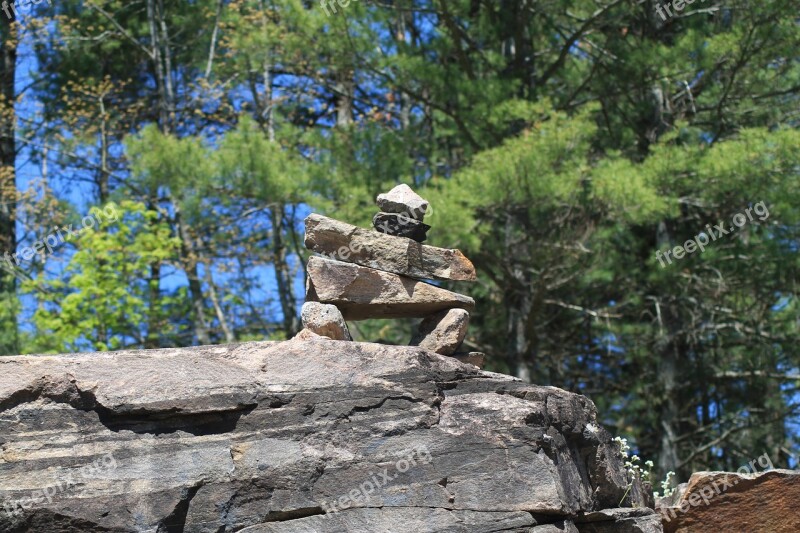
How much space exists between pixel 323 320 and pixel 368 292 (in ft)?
1.13

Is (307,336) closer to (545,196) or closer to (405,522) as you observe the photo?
(405,522)

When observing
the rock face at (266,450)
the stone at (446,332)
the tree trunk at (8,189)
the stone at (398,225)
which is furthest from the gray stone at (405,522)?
the tree trunk at (8,189)

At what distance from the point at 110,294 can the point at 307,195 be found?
3644mm

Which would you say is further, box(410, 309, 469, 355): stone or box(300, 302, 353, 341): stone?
box(410, 309, 469, 355): stone

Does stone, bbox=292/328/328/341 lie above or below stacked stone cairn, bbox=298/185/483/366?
below

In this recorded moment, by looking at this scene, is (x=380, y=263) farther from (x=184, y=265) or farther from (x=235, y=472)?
(x=184, y=265)

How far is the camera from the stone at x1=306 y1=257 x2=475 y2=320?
21.0 ft

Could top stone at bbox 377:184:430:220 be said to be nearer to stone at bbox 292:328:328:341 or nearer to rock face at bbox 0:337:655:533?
stone at bbox 292:328:328:341

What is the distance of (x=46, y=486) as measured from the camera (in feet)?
18.0

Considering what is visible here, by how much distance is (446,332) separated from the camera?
658cm

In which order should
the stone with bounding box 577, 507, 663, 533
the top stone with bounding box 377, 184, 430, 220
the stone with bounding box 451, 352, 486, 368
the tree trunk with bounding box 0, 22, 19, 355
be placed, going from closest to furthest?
the stone with bounding box 577, 507, 663, 533, the top stone with bounding box 377, 184, 430, 220, the stone with bounding box 451, 352, 486, 368, the tree trunk with bounding box 0, 22, 19, 355

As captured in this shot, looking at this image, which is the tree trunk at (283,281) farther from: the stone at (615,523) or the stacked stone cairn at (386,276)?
the stone at (615,523)

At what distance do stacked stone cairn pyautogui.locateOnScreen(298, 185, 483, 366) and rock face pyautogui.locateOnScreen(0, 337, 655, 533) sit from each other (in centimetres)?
58

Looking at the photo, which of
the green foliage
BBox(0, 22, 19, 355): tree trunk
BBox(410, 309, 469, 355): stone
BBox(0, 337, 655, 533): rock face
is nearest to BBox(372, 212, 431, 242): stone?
BBox(410, 309, 469, 355): stone
